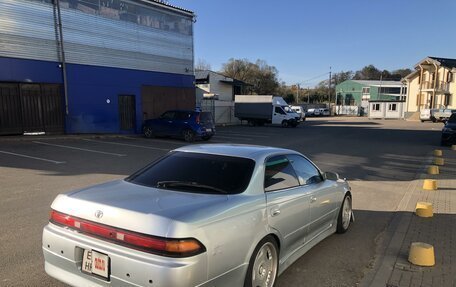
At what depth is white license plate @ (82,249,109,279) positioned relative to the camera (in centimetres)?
298

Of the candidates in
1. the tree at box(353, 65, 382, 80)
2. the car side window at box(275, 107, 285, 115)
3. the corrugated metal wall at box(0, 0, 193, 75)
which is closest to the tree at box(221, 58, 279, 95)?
the car side window at box(275, 107, 285, 115)

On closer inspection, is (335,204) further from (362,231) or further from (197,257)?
(197,257)

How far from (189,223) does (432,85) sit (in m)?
62.2

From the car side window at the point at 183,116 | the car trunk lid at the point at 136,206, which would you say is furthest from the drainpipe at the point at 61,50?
the car trunk lid at the point at 136,206

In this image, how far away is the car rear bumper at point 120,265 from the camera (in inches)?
108

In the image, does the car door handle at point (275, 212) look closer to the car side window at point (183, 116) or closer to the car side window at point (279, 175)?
the car side window at point (279, 175)

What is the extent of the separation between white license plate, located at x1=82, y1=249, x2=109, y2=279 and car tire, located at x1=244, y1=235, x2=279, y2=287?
1.18 m

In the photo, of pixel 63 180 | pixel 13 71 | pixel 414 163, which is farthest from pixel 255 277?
pixel 13 71

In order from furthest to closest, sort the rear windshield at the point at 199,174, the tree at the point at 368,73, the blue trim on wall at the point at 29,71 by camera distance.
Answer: the tree at the point at 368,73 < the blue trim on wall at the point at 29,71 < the rear windshield at the point at 199,174

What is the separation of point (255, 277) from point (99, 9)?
2144 cm

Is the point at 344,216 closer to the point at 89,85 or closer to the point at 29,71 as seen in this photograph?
the point at 29,71

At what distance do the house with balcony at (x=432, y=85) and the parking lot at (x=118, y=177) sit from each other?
1688 inches

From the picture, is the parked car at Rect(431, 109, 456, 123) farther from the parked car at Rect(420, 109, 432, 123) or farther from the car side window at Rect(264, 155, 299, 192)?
the car side window at Rect(264, 155, 299, 192)

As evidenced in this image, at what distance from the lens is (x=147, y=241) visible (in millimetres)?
2836
